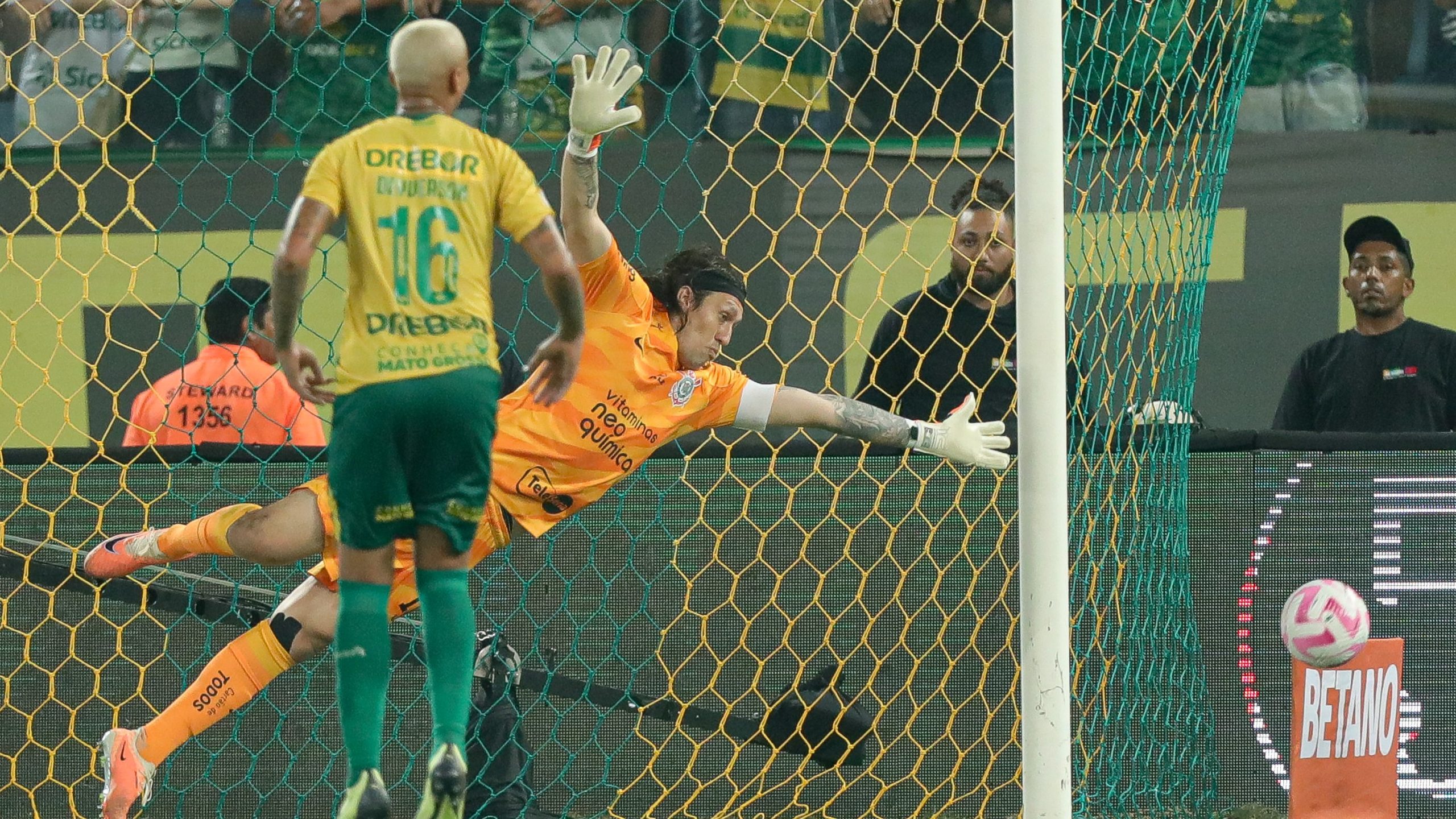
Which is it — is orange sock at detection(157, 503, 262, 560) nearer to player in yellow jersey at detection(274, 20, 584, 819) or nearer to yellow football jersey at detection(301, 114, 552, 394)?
player in yellow jersey at detection(274, 20, 584, 819)

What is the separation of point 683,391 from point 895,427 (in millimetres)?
517

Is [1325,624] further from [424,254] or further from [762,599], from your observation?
[424,254]

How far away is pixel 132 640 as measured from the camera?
4.33m

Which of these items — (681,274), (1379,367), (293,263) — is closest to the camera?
(293,263)

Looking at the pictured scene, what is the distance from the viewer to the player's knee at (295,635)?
400 cm

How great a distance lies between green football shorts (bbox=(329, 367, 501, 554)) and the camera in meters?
2.52

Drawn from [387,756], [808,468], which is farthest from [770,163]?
[387,756]

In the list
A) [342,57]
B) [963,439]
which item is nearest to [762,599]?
[963,439]

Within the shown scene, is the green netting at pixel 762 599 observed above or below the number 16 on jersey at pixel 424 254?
below

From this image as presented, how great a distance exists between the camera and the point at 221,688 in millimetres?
4035

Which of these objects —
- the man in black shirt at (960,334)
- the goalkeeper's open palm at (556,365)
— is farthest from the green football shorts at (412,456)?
the man in black shirt at (960,334)

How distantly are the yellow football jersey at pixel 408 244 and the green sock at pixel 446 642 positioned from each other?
36 centimetres

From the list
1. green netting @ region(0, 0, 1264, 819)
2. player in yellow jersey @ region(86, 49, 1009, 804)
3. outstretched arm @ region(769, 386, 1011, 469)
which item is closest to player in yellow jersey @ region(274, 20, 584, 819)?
player in yellow jersey @ region(86, 49, 1009, 804)

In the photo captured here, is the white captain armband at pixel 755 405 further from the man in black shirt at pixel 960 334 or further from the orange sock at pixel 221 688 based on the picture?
the orange sock at pixel 221 688
